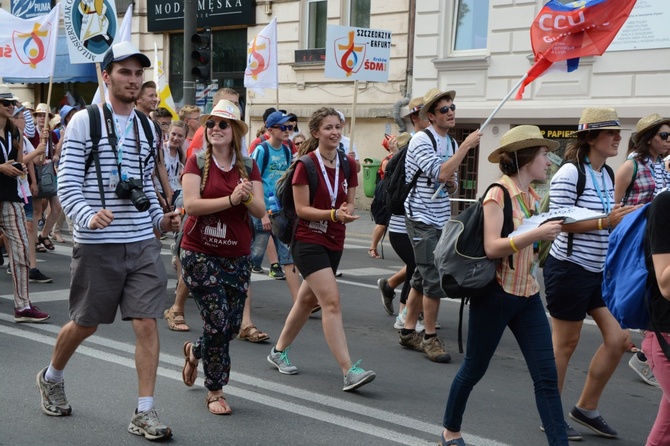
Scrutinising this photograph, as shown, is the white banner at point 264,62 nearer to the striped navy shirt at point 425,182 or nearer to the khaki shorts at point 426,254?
the striped navy shirt at point 425,182

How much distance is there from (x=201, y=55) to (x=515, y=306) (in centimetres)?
1233

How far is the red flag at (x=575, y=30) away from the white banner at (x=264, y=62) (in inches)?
353

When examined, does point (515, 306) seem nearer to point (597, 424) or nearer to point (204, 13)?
point (597, 424)

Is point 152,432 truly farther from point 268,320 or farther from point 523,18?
point 523,18

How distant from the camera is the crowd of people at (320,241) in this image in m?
4.69

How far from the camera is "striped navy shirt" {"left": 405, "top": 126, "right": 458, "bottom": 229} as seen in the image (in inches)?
289

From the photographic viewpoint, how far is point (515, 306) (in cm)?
468

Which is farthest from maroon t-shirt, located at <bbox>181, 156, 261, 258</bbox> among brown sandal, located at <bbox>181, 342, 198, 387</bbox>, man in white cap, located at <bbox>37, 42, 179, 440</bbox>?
brown sandal, located at <bbox>181, 342, 198, 387</bbox>

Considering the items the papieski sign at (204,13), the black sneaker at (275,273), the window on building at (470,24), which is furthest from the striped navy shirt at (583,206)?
the papieski sign at (204,13)

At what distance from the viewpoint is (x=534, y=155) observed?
15.8 feet

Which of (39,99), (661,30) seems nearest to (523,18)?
(661,30)

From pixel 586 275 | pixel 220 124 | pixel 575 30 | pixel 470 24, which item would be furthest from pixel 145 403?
pixel 470 24

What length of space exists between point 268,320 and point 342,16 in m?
14.7

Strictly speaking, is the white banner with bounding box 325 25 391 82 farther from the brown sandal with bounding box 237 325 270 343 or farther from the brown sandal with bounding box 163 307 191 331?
the brown sandal with bounding box 237 325 270 343
